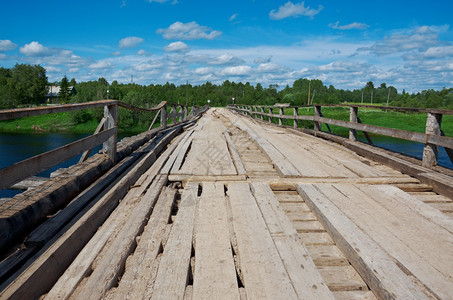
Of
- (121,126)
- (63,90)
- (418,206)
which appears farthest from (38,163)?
(63,90)

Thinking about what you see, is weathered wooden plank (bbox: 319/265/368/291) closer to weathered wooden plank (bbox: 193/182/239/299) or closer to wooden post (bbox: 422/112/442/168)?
weathered wooden plank (bbox: 193/182/239/299)

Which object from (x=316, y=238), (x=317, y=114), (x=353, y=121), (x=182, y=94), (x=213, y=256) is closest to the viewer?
(x=213, y=256)

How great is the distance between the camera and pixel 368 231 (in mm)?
2619

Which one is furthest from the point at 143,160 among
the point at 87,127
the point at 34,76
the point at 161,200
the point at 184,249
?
the point at 34,76

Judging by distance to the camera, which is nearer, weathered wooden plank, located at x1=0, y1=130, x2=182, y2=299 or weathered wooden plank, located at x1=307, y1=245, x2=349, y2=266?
weathered wooden plank, located at x1=0, y1=130, x2=182, y2=299

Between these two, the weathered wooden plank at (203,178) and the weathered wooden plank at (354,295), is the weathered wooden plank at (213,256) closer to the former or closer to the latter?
the weathered wooden plank at (354,295)

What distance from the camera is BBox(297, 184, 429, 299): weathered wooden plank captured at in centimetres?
183

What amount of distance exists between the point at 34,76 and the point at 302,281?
128 m

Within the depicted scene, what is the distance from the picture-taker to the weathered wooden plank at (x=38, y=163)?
7.29ft

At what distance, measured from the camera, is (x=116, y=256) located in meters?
2.18

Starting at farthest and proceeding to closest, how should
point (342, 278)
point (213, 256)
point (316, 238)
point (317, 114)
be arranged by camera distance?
point (317, 114) < point (316, 238) < point (213, 256) < point (342, 278)

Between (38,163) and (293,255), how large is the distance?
2098mm

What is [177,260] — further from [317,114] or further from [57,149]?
[317,114]

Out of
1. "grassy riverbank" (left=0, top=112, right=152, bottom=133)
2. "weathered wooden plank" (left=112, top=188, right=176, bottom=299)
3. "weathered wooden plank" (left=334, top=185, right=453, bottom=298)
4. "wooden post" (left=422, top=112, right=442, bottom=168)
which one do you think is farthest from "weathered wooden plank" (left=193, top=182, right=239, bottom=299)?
"grassy riverbank" (left=0, top=112, right=152, bottom=133)
